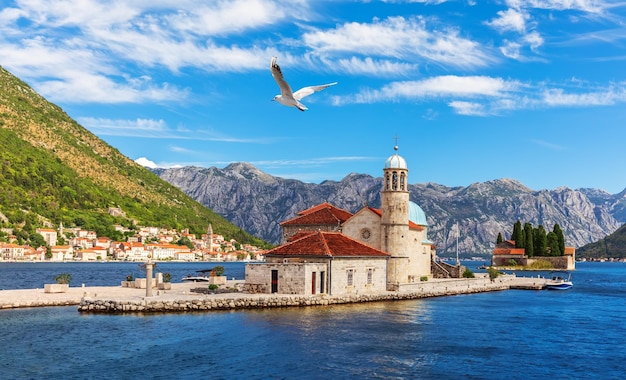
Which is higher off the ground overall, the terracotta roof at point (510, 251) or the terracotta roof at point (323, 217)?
the terracotta roof at point (323, 217)

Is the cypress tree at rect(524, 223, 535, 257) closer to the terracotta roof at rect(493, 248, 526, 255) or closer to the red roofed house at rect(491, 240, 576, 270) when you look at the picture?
the red roofed house at rect(491, 240, 576, 270)

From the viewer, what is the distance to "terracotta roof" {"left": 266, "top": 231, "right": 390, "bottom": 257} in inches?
2103

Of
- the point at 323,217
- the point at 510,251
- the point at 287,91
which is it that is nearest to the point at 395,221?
the point at 323,217

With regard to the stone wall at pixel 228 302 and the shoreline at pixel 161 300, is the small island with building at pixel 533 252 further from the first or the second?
the shoreline at pixel 161 300

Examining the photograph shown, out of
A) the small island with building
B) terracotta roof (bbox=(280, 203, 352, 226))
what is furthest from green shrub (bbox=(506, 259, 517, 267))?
terracotta roof (bbox=(280, 203, 352, 226))

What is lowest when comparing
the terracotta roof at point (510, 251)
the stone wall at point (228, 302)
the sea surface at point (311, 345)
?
the sea surface at point (311, 345)

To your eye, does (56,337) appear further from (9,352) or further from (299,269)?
(299,269)

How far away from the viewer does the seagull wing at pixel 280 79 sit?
1973 cm

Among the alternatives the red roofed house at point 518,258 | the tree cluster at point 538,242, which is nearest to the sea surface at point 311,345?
the red roofed house at point 518,258

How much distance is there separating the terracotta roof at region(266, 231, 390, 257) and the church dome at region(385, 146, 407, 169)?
33.3ft

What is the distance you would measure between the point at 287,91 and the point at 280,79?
3.01 feet

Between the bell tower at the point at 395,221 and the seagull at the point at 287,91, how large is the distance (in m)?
39.7

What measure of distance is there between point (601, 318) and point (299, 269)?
87.6 feet

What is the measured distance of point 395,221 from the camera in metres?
62.4
